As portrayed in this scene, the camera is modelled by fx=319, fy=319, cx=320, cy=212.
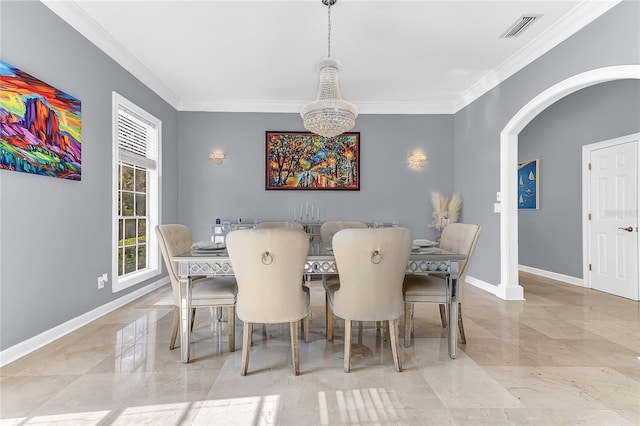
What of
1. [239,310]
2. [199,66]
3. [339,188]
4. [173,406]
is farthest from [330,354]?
[199,66]

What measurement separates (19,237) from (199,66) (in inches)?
107

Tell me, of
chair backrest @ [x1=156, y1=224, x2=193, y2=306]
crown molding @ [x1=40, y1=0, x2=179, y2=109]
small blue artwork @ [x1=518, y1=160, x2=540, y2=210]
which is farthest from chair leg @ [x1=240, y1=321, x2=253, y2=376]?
small blue artwork @ [x1=518, y1=160, x2=540, y2=210]

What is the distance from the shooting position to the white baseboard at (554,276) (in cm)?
484

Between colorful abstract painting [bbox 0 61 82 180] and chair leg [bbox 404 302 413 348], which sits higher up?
colorful abstract painting [bbox 0 61 82 180]

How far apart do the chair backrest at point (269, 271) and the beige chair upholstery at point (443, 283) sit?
87 centimetres

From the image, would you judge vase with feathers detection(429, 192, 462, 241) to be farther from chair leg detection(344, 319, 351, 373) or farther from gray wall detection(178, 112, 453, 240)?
chair leg detection(344, 319, 351, 373)

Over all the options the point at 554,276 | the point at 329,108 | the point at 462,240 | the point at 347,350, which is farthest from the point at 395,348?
the point at 554,276

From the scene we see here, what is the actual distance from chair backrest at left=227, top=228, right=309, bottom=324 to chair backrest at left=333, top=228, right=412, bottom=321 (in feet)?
0.85

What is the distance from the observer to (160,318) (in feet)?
10.6

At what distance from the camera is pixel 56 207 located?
269 centimetres

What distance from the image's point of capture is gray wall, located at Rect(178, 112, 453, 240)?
17.4 feet

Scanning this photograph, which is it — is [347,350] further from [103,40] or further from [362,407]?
[103,40]

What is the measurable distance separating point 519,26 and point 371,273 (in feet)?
9.87

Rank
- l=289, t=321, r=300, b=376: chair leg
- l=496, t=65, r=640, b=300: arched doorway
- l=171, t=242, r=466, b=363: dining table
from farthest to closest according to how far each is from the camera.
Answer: l=496, t=65, r=640, b=300: arched doorway
l=171, t=242, r=466, b=363: dining table
l=289, t=321, r=300, b=376: chair leg
